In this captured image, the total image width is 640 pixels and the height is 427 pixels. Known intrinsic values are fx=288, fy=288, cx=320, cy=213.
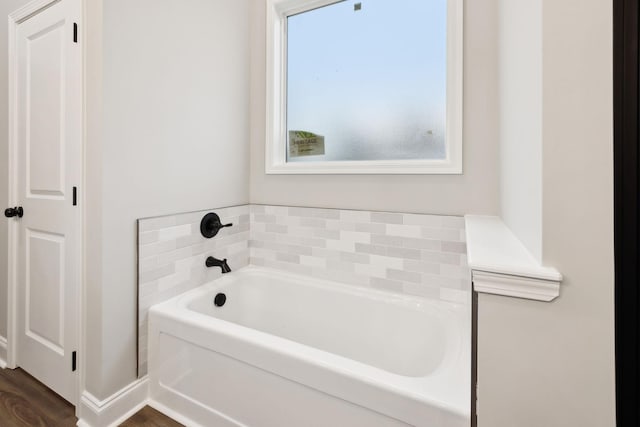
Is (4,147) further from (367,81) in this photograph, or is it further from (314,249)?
(367,81)

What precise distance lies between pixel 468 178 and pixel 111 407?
2106 millimetres

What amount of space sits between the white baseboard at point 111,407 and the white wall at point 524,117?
6.00ft

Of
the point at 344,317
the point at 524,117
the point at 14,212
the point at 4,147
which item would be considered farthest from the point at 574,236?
the point at 4,147

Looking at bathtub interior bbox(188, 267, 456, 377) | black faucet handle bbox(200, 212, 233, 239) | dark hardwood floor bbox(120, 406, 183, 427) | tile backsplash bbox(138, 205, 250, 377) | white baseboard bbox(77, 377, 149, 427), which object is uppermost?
black faucet handle bbox(200, 212, 233, 239)

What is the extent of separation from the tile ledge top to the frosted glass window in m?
0.73

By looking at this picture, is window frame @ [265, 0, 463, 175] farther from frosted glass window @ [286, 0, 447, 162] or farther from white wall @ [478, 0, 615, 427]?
white wall @ [478, 0, 615, 427]

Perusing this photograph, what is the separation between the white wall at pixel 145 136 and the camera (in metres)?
1.32

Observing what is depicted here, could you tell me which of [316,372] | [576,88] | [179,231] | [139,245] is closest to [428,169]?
[576,88]

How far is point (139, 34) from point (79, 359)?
1633 millimetres

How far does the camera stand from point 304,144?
212cm

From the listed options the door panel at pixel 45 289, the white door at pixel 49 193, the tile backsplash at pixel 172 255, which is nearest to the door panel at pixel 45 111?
the white door at pixel 49 193

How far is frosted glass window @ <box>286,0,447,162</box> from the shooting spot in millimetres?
1715

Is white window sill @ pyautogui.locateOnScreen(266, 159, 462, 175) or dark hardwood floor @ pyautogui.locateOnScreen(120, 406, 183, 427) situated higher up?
white window sill @ pyautogui.locateOnScreen(266, 159, 462, 175)

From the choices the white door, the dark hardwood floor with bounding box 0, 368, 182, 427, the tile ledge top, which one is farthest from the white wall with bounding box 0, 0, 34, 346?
the tile ledge top
